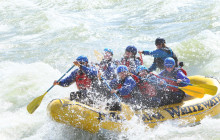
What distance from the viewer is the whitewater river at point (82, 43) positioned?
586 cm

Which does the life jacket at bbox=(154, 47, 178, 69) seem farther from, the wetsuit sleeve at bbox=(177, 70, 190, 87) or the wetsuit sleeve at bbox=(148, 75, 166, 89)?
the wetsuit sleeve at bbox=(148, 75, 166, 89)

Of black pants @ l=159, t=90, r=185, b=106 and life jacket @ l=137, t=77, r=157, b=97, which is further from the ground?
Answer: life jacket @ l=137, t=77, r=157, b=97

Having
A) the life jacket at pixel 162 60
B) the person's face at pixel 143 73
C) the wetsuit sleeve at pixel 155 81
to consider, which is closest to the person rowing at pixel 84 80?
the person's face at pixel 143 73

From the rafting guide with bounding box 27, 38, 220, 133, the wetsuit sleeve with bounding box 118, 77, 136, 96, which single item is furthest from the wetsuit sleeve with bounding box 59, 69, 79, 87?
the wetsuit sleeve with bounding box 118, 77, 136, 96

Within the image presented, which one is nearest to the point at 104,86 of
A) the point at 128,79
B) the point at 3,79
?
the point at 128,79

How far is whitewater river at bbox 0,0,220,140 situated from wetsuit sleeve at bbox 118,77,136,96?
0.60 metres

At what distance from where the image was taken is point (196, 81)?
271 inches

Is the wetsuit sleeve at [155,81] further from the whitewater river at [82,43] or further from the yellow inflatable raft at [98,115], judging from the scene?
the whitewater river at [82,43]

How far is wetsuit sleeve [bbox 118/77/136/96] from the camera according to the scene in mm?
5473

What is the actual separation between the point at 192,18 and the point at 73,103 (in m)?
11.5

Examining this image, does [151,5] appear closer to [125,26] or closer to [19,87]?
[125,26]

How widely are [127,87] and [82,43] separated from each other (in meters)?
7.76

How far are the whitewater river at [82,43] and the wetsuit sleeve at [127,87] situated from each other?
0.60m

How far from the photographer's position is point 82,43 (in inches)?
507
